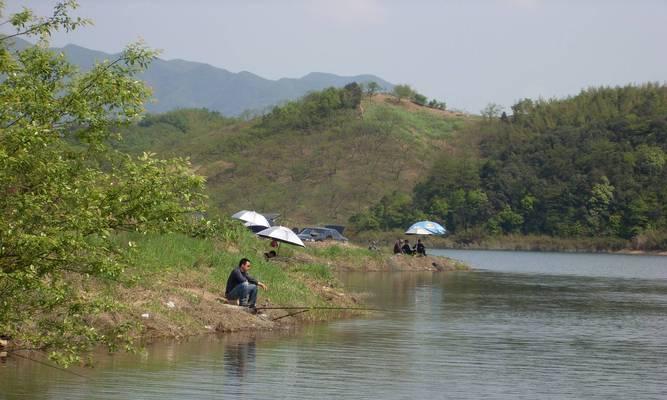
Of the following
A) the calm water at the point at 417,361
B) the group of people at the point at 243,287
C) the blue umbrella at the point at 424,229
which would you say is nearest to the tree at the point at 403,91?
the blue umbrella at the point at 424,229

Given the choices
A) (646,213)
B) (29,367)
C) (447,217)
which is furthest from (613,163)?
(29,367)

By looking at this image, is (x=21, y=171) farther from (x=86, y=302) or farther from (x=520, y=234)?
(x=520, y=234)

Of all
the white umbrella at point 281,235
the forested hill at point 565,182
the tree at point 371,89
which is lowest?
the white umbrella at point 281,235

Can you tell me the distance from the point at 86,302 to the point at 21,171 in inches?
69.4

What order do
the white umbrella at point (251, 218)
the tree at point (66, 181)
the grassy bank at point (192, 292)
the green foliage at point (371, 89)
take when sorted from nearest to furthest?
the tree at point (66, 181) → the grassy bank at point (192, 292) → the white umbrella at point (251, 218) → the green foliage at point (371, 89)

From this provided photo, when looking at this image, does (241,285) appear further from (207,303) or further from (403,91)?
(403,91)

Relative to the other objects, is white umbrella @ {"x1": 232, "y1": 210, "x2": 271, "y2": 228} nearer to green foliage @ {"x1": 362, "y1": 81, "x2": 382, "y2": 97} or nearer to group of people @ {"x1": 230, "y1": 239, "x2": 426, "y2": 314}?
group of people @ {"x1": 230, "y1": 239, "x2": 426, "y2": 314}

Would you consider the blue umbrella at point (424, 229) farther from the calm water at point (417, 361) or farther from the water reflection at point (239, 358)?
the water reflection at point (239, 358)

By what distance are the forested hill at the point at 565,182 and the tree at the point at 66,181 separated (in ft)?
276

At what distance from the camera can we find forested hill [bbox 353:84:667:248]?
96375 mm

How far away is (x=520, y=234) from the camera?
333 ft

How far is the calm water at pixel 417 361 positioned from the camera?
16.9 meters

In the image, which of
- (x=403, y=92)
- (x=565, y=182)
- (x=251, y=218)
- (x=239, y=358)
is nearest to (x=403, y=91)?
(x=403, y=92)

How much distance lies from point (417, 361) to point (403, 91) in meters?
128
